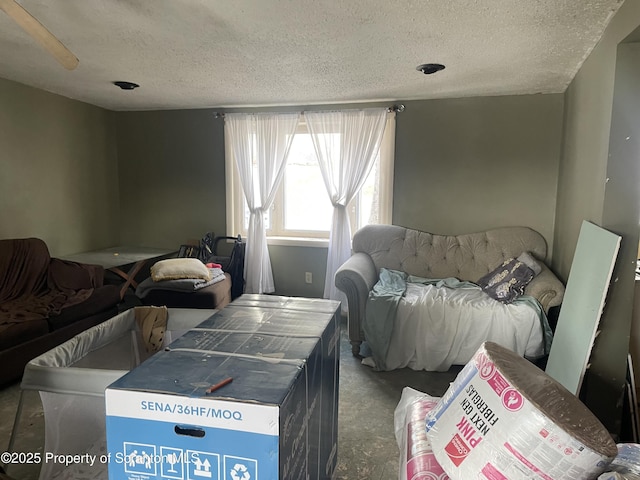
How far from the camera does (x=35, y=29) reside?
152 centimetres

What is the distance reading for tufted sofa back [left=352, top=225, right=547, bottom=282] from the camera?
143 inches

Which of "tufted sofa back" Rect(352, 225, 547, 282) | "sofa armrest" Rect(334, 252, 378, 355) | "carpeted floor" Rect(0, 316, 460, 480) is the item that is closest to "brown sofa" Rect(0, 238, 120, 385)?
"carpeted floor" Rect(0, 316, 460, 480)

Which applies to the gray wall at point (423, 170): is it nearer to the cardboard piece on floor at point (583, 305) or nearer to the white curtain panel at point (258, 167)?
the white curtain panel at point (258, 167)

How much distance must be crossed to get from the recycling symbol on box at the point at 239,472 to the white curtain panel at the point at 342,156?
3210 mm

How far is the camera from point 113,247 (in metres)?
A: 4.77

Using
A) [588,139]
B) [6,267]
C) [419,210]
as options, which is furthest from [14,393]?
[588,139]

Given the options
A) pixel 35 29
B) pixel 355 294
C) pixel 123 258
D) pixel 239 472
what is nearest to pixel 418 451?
pixel 239 472

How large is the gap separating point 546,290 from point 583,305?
892mm

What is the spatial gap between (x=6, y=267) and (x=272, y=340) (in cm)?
289

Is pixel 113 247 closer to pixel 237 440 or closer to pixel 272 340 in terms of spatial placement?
pixel 272 340

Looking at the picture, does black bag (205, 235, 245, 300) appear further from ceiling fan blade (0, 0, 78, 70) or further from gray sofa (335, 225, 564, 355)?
ceiling fan blade (0, 0, 78, 70)

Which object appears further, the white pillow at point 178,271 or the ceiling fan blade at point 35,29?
the white pillow at point 178,271

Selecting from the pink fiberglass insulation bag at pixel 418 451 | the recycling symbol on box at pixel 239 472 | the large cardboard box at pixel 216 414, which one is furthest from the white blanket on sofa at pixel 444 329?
the recycling symbol on box at pixel 239 472

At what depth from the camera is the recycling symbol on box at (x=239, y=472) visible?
893mm
